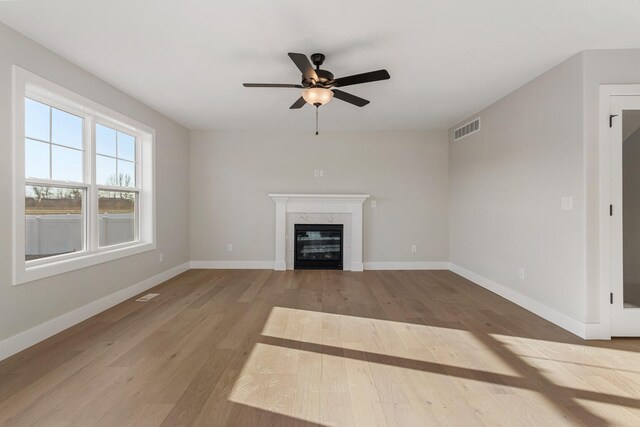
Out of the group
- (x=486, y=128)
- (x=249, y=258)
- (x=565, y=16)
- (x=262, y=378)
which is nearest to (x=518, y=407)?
(x=262, y=378)

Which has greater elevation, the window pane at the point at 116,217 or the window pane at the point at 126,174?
the window pane at the point at 126,174

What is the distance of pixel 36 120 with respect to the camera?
110 inches

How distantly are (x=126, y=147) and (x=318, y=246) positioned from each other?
3355mm

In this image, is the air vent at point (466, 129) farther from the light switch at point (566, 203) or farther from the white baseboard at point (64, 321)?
the white baseboard at point (64, 321)

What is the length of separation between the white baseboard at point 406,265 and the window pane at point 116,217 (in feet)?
12.5

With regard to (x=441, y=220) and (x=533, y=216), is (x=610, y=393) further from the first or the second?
(x=441, y=220)

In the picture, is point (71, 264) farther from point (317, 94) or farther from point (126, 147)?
point (317, 94)

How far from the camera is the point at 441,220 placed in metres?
5.80

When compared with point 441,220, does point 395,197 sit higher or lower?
higher

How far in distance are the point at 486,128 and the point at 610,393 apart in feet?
11.4

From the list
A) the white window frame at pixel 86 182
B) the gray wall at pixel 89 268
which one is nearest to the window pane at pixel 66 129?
the white window frame at pixel 86 182

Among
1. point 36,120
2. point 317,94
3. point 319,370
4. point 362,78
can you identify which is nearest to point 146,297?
point 36,120

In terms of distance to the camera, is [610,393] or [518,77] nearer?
[610,393]

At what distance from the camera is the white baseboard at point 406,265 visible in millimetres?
5754
